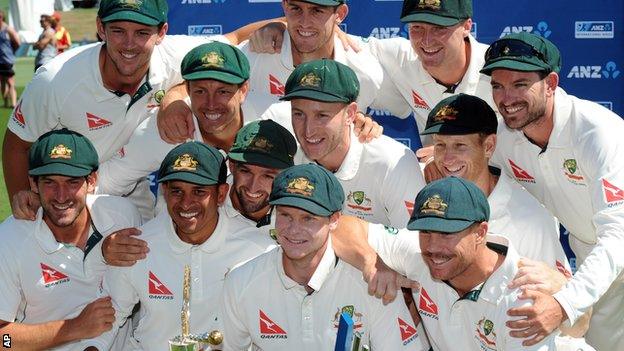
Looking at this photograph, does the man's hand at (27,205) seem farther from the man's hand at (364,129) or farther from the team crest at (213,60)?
the man's hand at (364,129)

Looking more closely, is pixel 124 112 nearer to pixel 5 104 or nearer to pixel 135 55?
pixel 135 55

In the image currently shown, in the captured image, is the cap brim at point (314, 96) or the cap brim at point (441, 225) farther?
the cap brim at point (314, 96)

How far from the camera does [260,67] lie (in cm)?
744

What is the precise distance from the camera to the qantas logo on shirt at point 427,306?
5747 millimetres

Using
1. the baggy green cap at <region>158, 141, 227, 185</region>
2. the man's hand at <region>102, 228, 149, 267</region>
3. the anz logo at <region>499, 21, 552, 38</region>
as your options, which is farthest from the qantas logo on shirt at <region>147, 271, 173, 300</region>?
the anz logo at <region>499, 21, 552, 38</region>

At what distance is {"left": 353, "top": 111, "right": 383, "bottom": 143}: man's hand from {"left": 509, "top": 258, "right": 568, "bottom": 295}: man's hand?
136 centimetres

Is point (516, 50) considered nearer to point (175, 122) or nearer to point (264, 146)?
point (264, 146)

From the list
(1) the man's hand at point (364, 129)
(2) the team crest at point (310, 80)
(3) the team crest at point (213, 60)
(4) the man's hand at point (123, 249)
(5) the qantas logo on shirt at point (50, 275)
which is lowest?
(5) the qantas logo on shirt at point (50, 275)

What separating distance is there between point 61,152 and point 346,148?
65.0 inches

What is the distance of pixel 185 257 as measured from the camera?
6164mm

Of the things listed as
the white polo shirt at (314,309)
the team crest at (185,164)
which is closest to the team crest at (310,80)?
the team crest at (185,164)

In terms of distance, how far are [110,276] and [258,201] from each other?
0.96 metres

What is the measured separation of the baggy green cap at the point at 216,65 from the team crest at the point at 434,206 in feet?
5.36

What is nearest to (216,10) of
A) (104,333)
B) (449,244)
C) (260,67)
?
(260,67)
